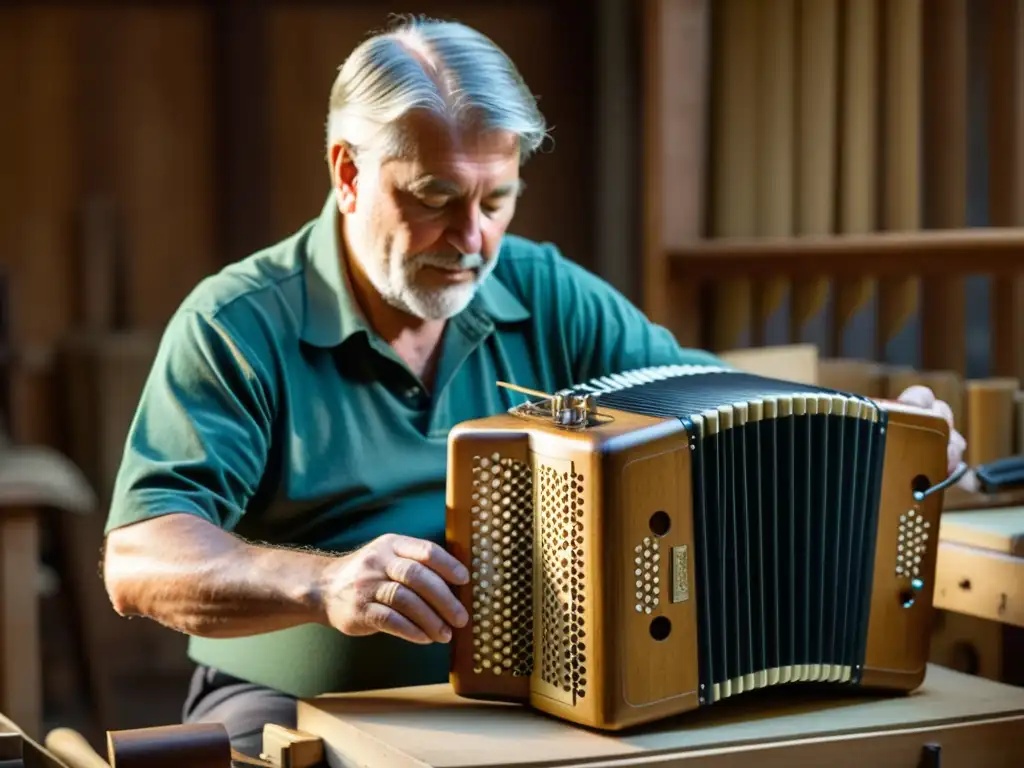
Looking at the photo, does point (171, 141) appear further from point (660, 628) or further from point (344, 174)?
point (660, 628)

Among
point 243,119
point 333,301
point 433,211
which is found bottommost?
point 333,301

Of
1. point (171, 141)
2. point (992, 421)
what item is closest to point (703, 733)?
point (992, 421)

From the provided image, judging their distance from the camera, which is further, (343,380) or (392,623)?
(343,380)

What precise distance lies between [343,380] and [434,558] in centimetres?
54

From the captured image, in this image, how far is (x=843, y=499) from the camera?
195 centimetres

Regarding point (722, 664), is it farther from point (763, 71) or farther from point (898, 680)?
point (763, 71)

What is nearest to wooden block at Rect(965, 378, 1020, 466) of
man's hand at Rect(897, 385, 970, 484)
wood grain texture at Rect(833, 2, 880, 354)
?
man's hand at Rect(897, 385, 970, 484)

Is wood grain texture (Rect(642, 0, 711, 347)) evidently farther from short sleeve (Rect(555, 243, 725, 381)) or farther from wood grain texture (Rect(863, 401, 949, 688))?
wood grain texture (Rect(863, 401, 949, 688))

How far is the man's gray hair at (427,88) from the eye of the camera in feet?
7.00

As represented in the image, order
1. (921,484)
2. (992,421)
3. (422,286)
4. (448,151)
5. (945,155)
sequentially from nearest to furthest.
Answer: (921,484), (448,151), (422,286), (992,421), (945,155)

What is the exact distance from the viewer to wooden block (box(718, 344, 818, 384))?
2822 mm

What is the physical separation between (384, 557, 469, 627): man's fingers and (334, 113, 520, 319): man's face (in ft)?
1.77

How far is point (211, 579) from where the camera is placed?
1928 millimetres

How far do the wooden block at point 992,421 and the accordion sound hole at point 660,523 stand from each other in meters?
1.11
